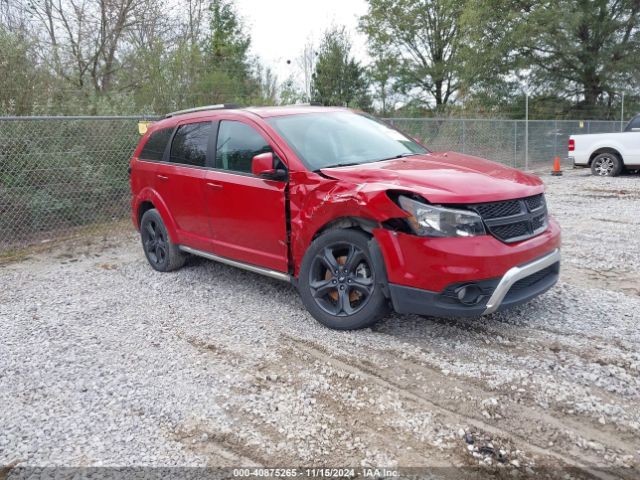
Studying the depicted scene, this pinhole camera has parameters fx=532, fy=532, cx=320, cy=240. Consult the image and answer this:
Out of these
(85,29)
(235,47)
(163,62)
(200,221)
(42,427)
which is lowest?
(42,427)

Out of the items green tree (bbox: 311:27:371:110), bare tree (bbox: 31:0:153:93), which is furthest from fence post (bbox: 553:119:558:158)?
bare tree (bbox: 31:0:153:93)

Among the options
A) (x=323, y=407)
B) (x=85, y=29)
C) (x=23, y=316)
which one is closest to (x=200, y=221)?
(x=23, y=316)

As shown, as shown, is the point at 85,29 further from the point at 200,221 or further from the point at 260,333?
the point at 260,333

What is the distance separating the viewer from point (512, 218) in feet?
12.3

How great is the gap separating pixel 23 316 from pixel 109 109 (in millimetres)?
6029

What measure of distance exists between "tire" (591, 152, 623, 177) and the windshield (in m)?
11.4

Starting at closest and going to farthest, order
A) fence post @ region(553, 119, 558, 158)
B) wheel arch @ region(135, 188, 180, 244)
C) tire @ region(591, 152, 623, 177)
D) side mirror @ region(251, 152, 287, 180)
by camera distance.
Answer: side mirror @ region(251, 152, 287, 180), wheel arch @ region(135, 188, 180, 244), tire @ region(591, 152, 623, 177), fence post @ region(553, 119, 558, 158)

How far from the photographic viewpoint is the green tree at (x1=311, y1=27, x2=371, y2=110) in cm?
2456

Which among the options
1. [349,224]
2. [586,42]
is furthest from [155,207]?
[586,42]

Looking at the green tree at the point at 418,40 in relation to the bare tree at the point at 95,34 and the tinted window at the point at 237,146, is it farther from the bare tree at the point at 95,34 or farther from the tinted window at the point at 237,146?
the tinted window at the point at 237,146

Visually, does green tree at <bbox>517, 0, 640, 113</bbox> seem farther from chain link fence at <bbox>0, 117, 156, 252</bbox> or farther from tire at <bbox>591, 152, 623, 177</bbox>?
chain link fence at <bbox>0, 117, 156, 252</bbox>

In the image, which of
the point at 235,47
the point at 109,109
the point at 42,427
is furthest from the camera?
the point at 235,47

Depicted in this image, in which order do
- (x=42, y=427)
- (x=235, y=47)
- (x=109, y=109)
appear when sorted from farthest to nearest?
(x=235, y=47) → (x=109, y=109) → (x=42, y=427)

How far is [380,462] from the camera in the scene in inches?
103
